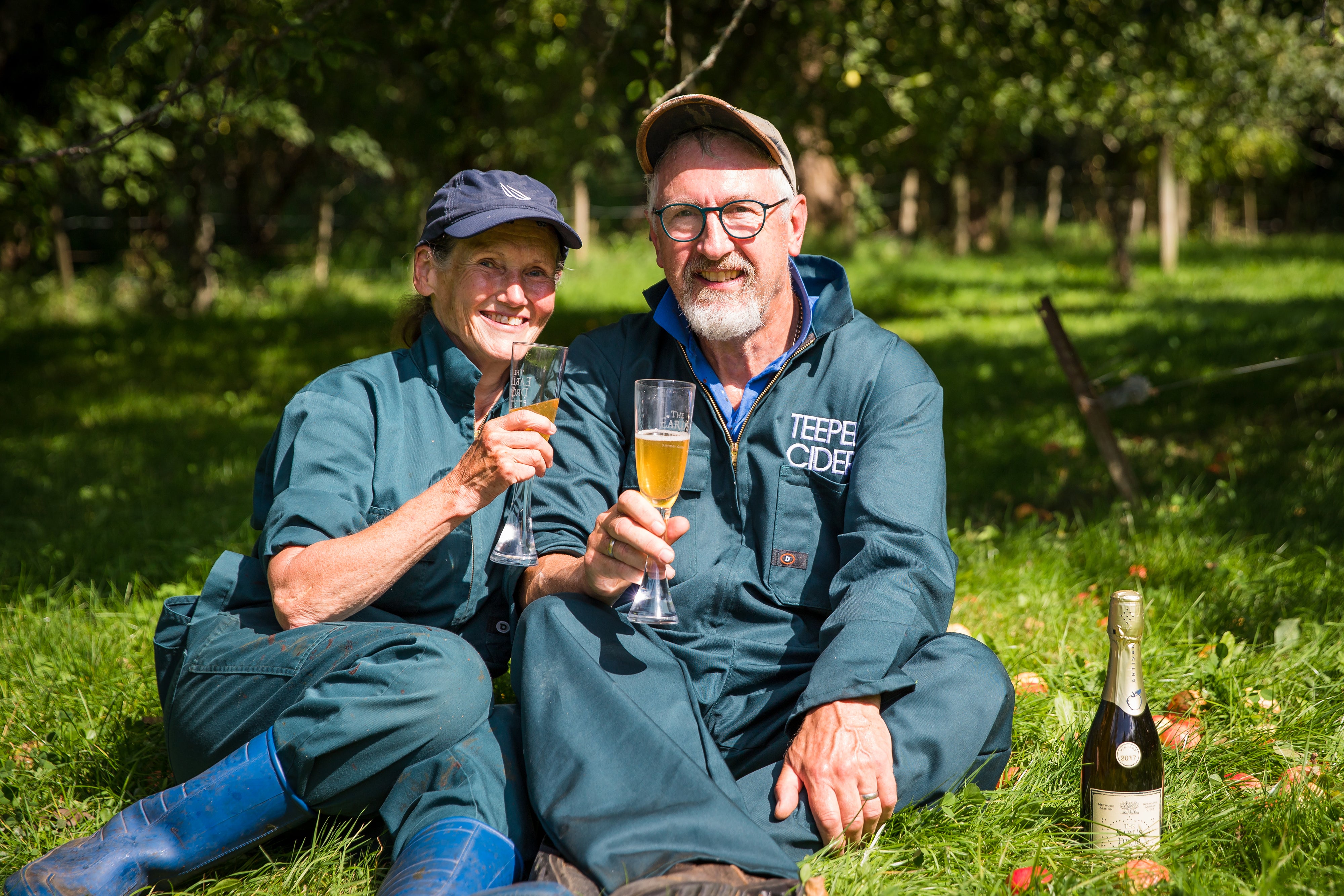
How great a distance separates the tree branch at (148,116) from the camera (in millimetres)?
3947

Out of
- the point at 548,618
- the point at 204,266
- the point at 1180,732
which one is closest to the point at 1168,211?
the point at 204,266

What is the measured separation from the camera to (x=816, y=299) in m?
3.24

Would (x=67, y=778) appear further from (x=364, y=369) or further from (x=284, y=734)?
(x=364, y=369)

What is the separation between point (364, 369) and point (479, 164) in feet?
40.2

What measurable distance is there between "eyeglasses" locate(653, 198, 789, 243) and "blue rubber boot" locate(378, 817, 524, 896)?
5.56 ft

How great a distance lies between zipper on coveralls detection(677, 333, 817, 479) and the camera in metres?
3.06

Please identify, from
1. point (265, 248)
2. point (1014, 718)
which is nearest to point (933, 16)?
point (1014, 718)

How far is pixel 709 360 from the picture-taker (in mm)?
3258

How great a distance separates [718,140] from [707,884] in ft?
6.56

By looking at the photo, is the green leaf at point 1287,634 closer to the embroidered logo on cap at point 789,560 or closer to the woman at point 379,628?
the embroidered logo on cap at point 789,560

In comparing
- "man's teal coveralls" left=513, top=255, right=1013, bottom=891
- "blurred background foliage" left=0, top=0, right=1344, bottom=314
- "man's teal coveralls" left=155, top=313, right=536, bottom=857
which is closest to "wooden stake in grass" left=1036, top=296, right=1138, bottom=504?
"blurred background foliage" left=0, top=0, right=1344, bottom=314

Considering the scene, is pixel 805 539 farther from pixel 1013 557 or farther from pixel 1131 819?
pixel 1013 557

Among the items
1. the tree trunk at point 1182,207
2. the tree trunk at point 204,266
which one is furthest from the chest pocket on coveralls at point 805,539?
the tree trunk at point 1182,207

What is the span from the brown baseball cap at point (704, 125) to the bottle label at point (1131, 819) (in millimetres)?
1840
